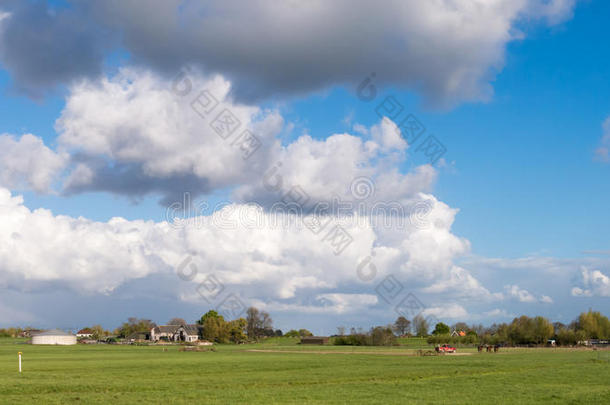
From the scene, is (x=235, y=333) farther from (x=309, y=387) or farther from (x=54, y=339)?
(x=309, y=387)

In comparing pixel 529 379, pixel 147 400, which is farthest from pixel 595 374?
pixel 147 400

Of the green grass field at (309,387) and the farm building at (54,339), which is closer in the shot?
the green grass field at (309,387)

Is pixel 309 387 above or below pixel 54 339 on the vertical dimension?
above

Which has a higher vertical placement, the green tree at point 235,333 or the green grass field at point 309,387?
the green grass field at point 309,387

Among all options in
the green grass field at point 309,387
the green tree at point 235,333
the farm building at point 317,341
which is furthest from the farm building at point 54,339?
the green grass field at point 309,387

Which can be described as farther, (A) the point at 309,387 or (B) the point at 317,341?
(B) the point at 317,341

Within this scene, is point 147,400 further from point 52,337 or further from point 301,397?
point 52,337

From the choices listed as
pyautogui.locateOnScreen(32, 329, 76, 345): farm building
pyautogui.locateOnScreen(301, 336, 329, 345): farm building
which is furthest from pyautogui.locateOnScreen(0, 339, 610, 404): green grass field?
pyautogui.locateOnScreen(32, 329, 76, 345): farm building

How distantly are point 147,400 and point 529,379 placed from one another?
27.7 meters

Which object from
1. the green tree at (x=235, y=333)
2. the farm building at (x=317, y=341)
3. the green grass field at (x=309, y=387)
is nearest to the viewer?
the green grass field at (x=309, y=387)

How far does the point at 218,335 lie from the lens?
7549 inches

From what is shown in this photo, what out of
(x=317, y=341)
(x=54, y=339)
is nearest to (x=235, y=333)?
(x=317, y=341)

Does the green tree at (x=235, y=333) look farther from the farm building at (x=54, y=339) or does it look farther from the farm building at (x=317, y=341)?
the farm building at (x=54, y=339)

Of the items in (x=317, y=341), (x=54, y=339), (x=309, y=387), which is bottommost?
(x=317, y=341)
